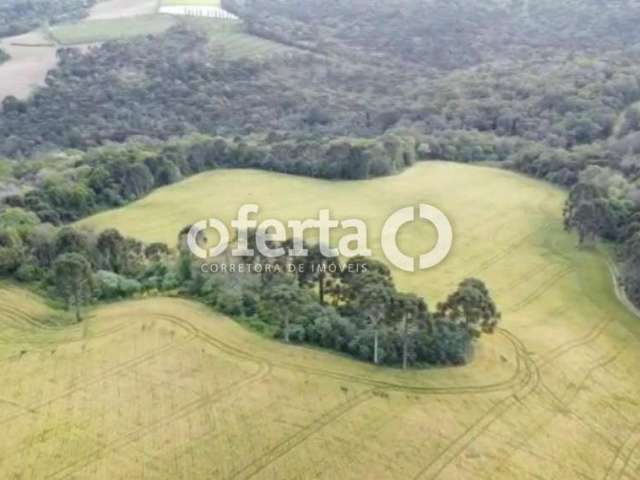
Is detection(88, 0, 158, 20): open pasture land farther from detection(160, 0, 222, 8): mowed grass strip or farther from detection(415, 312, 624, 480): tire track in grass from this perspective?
detection(415, 312, 624, 480): tire track in grass

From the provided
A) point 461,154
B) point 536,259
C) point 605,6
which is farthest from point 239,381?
point 605,6

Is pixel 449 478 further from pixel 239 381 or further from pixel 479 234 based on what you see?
pixel 479 234

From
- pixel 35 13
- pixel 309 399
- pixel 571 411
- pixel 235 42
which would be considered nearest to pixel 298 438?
pixel 309 399

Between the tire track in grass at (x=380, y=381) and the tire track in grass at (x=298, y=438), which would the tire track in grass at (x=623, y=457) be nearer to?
the tire track in grass at (x=380, y=381)

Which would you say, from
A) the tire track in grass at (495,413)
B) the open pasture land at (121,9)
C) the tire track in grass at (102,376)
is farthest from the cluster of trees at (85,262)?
the open pasture land at (121,9)

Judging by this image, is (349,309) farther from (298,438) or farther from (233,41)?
(233,41)
